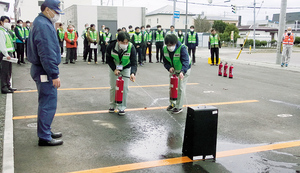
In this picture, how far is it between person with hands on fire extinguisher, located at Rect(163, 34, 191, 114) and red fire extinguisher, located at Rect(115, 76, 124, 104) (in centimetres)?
117

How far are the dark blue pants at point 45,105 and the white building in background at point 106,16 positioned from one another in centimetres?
1870

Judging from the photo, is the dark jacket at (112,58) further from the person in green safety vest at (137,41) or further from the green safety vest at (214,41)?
the green safety vest at (214,41)

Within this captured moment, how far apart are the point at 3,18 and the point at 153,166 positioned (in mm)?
6497

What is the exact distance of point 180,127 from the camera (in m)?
5.55

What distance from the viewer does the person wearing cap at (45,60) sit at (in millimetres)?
4035

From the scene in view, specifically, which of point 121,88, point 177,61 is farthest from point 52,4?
point 177,61

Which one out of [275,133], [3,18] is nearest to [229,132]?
[275,133]

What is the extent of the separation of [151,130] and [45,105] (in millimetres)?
1993

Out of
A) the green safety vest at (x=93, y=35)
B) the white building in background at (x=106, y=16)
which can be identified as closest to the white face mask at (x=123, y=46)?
the green safety vest at (x=93, y=35)

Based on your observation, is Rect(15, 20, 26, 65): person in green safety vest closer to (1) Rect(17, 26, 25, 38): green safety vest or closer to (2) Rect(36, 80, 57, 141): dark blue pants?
(1) Rect(17, 26, 25, 38): green safety vest

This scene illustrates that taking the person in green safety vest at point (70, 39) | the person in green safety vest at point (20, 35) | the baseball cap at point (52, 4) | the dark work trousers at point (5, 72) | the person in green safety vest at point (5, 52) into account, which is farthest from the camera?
the person in green safety vest at point (70, 39)

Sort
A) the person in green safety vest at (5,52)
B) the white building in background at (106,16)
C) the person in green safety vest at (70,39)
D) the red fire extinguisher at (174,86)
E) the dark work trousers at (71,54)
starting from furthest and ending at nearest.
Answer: the white building in background at (106,16) → the dark work trousers at (71,54) → the person in green safety vest at (70,39) → the person in green safety vest at (5,52) → the red fire extinguisher at (174,86)

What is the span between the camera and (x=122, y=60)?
20.0ft

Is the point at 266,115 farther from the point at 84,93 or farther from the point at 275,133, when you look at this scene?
the point at 84,93
